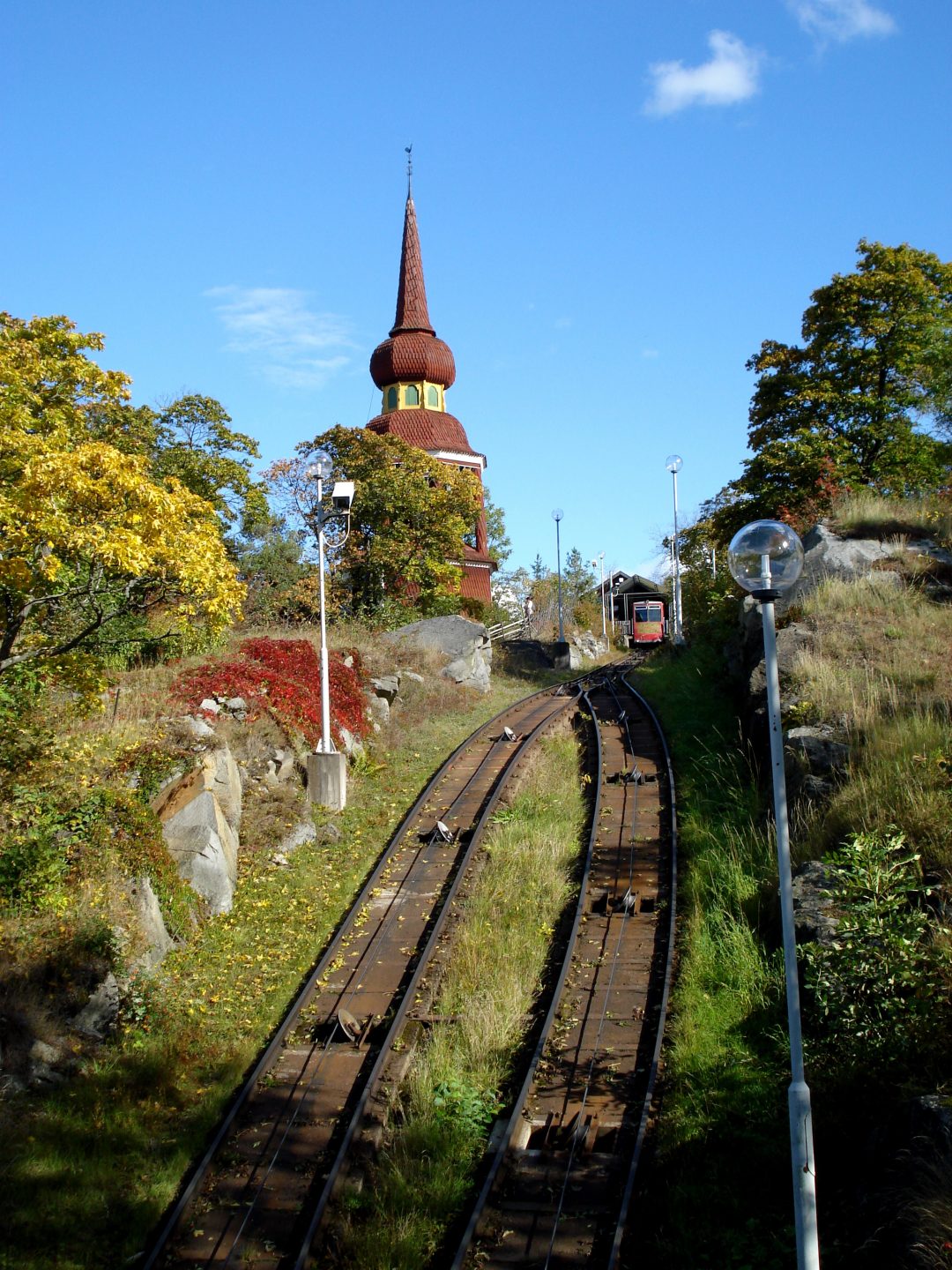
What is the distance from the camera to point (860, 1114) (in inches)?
284

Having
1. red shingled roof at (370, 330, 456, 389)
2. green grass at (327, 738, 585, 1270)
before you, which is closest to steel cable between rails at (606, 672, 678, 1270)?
green grass at (327, 738, 585, 1270)

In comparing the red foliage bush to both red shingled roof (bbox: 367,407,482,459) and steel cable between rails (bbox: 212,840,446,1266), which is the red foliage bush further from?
red shingled roof (bbox: 367,407,482,459)

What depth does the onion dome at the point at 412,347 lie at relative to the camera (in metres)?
50.5

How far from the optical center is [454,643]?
29203 millimetres

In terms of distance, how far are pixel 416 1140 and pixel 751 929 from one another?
4.47 metres

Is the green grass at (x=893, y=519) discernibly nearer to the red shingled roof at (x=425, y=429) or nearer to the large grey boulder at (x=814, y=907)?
the large grey boulder at (x=814, y=907)

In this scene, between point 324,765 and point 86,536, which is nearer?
point 86,536

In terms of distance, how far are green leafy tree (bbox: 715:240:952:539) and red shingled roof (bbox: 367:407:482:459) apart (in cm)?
2387

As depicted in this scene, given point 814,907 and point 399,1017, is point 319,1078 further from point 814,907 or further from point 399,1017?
point 814,907

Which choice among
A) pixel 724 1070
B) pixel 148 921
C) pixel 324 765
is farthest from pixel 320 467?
pixel 724 1070

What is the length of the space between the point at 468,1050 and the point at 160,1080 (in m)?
2.83

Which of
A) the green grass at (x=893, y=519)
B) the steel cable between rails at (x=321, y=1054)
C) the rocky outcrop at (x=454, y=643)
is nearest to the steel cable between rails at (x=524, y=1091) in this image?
the steel cable between rails at (x=321, y=1054)

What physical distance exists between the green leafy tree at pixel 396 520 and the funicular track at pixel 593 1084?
65.5ft

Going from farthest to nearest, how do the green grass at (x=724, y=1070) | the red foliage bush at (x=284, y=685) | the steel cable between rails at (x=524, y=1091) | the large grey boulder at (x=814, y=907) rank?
the red foliage bush at (x=284, y=685)
the large grey boulder at (x=814, y=907)
the steel cable between rails at (x=524, y=1091)
the green grass at (x=724, y=1070)
